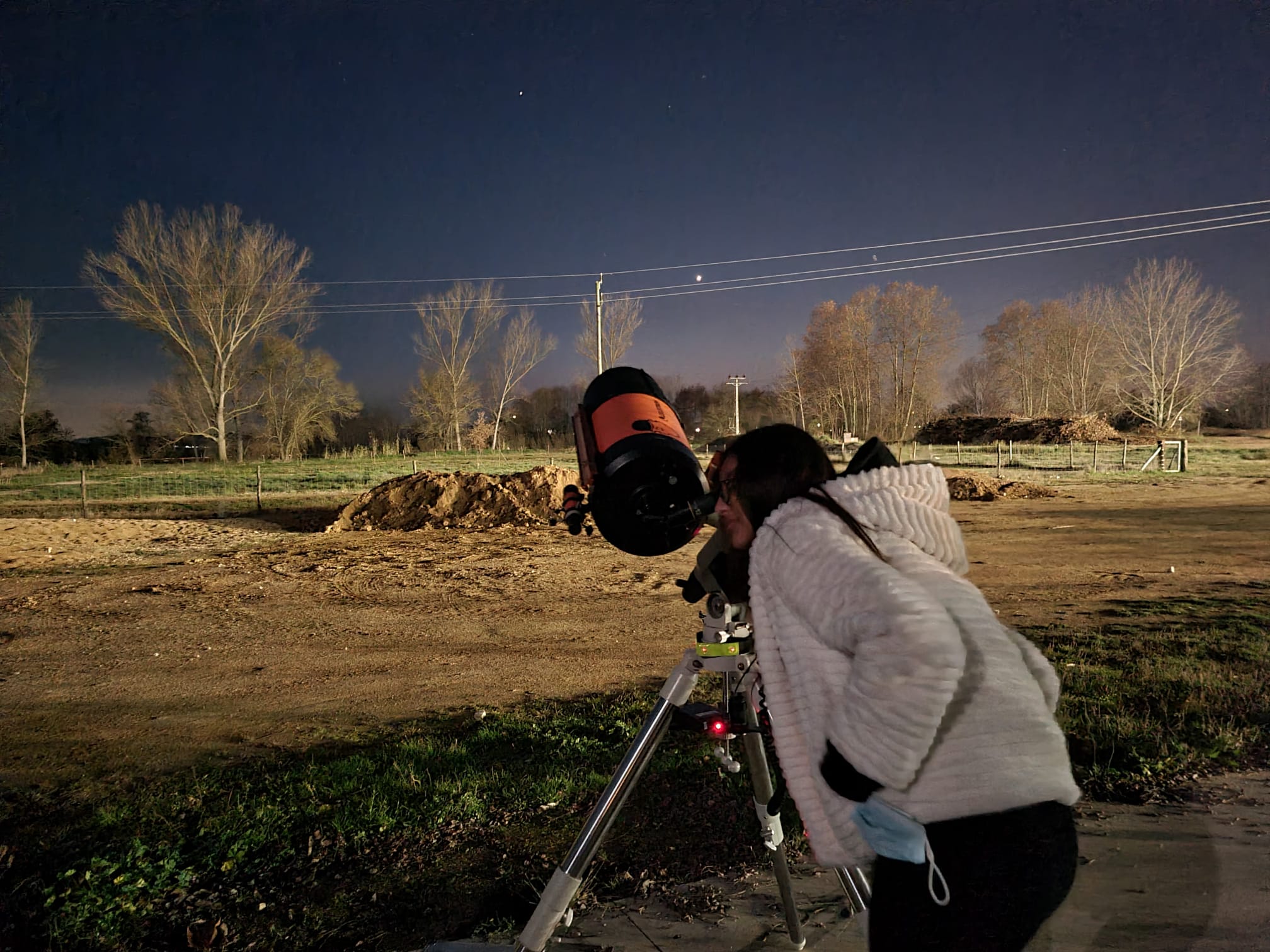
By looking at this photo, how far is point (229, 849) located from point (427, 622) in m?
5.16

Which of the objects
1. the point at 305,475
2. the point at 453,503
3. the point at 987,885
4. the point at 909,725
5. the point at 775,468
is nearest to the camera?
the point at 909,725

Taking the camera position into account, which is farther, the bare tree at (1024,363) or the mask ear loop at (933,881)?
the bare tree at (1024,363)

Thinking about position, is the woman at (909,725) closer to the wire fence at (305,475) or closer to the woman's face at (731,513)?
the woman's face at (731,513)

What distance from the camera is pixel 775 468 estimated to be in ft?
5.33

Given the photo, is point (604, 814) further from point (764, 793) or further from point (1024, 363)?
point (1024, 363)

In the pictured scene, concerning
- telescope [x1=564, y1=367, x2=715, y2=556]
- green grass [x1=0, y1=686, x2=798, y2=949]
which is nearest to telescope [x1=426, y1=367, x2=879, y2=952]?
telescope [x1=564, y1=367, x2=715, y2=556]

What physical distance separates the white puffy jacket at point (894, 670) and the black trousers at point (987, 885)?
0.19 ft

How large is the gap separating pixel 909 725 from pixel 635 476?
0.85m

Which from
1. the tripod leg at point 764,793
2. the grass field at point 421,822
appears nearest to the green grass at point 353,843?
the grass field at point 421,822

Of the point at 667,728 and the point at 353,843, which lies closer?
the point at 667,728

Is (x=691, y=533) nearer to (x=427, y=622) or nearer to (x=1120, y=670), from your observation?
(x=1120, y=670)

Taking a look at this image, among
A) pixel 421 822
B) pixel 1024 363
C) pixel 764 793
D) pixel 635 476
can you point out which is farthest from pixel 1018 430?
pixel 635 476

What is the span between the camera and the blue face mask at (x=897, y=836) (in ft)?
4.25

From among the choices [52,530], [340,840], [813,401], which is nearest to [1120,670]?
[340,840]
